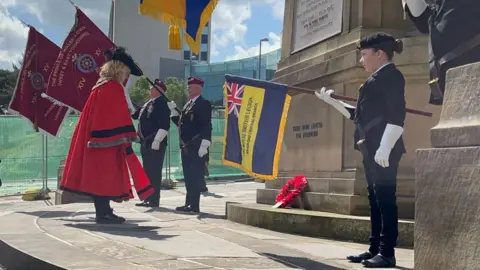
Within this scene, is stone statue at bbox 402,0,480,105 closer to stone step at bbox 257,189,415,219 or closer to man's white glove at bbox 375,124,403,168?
man's white glove at bbox 375,124,403,168

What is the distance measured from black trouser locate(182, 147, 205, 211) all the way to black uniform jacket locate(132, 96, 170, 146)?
0.63 metres

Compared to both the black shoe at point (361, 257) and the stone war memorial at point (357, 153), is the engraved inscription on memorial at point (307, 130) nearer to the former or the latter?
the stone war memorial at point (357, 153)

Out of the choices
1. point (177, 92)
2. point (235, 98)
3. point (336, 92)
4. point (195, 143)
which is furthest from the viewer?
point (177, 92)

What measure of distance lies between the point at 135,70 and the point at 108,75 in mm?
433

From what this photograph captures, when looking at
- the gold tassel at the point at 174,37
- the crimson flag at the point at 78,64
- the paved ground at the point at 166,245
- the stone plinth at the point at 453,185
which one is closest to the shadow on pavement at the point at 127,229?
the paved ground at the point at 166,245

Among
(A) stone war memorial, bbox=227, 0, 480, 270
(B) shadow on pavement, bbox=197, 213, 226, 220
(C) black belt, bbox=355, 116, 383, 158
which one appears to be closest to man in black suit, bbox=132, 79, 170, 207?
(B) shadow on pavement, bbox=197, 213, 226, 220

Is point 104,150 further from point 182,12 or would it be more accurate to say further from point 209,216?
point 182,12

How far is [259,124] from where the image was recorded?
541 cm

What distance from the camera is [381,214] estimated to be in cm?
457

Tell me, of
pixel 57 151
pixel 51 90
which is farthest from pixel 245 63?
pixel 51 90

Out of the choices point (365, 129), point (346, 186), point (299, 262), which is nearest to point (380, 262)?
point (299, 262)

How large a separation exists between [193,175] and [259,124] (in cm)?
289

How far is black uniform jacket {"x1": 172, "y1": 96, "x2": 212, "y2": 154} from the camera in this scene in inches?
318

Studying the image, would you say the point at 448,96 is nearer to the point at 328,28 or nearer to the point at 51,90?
the point at 328,28
